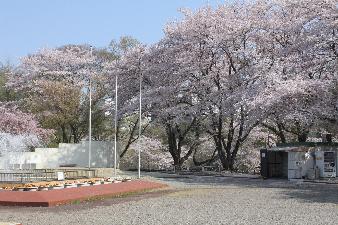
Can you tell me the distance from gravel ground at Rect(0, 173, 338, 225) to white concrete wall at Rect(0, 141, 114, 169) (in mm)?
19087

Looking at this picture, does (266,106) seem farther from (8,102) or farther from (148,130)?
(8,102)

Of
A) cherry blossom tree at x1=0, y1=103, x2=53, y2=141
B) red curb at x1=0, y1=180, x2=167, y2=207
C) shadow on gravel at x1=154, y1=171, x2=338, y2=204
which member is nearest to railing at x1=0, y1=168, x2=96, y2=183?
red curb at x1=0, y1=180, x2=167, y2=207

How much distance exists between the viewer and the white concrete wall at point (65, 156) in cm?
4079

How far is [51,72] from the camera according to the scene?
48.9 meters

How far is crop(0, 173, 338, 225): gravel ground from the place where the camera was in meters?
15.2

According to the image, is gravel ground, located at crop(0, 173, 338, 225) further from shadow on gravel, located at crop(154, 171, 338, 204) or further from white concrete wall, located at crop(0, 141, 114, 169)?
white concrete wall, located at crop(0, 141, 114, 169)

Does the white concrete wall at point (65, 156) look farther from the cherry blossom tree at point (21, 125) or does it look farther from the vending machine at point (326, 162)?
the vending machine at point (326, 162)

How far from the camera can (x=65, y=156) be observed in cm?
4316

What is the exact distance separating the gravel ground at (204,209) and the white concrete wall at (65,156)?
62.6 ft

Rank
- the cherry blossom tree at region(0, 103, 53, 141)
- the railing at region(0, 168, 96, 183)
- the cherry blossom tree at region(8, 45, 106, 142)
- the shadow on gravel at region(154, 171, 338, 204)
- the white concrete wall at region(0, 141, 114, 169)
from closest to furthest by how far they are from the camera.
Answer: the shadow on gravel at region(154, 171, 338, 204), the railing at region(0, 168, 96, 183), the white concrete wall at region(0, 141, 114, 169), the cherry blossom tree at region(0, 103, 53, 141), the cherry blossom tree at region(8, 45, 106, 142)

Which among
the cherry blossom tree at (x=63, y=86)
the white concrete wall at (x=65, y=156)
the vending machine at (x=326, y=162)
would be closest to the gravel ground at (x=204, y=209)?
the vending machine at (x=326, y=162)

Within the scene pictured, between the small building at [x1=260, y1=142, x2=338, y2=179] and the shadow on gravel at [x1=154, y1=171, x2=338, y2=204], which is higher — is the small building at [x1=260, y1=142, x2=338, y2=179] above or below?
above

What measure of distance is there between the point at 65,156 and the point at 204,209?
27.1 meters

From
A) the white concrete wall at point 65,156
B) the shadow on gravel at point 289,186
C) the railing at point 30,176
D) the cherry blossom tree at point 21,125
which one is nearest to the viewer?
the shadow on gravel at point 289,186
